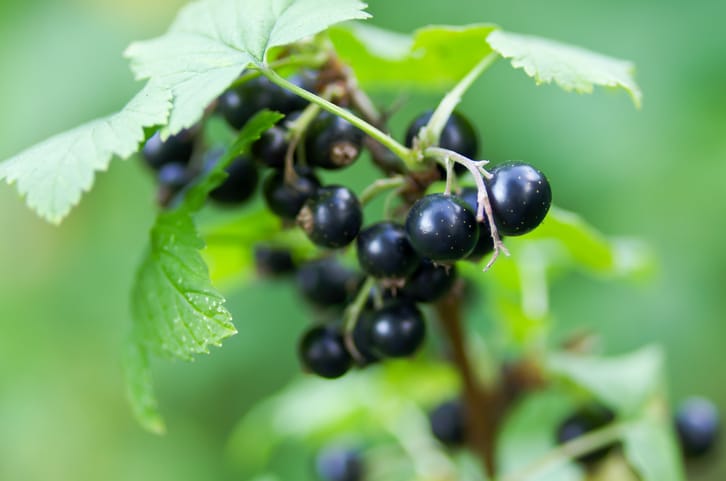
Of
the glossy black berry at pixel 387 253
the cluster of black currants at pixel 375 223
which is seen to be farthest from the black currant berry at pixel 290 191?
the glossy black berry at pixel 387 253

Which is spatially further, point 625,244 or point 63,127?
point 63,127

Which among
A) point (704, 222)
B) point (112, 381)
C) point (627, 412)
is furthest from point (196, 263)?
point (112, 381)

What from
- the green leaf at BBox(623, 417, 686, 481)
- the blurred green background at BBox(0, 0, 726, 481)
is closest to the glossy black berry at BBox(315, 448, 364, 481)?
the green leaf at BBox(623, 417, 686, 481)

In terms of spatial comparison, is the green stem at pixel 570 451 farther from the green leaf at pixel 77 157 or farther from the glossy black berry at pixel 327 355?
the green leaf at pixel 77 157

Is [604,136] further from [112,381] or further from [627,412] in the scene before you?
[112,381]

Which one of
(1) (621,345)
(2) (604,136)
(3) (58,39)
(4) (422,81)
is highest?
(4) (422,81)

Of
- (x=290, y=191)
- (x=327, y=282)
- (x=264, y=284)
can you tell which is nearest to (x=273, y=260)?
(x=327, y=282)

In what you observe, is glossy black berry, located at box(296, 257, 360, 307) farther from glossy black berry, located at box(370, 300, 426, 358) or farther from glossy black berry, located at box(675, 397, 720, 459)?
glossy black berry, located at box(675, 397, 720, 459)

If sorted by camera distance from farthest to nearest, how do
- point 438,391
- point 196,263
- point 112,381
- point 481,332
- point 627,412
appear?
1. point 112,381
2. point 481,332
3. point 438,391
4. point 627,412
5. point 196,263
